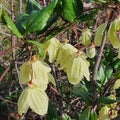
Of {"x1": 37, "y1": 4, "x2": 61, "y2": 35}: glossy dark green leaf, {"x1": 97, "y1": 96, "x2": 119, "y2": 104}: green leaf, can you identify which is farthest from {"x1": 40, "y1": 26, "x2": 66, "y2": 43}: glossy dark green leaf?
{"x1": 97, "y1": 96, "x2": 119, "y2": 104}: green leaf

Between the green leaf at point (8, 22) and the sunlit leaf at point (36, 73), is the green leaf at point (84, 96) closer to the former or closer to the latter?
the sunlit leaf at point (36, 73)

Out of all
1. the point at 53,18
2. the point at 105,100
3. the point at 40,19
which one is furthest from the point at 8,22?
the point at 105,100

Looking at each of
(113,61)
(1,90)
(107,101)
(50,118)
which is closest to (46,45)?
(107,101)

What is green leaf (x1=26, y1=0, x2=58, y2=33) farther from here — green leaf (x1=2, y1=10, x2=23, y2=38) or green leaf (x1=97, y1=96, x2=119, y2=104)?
green leaf (x1=97, y1=96, x2=119, y2=104)

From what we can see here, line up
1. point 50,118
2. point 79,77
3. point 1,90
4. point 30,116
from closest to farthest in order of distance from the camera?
point 79,77 → point 50,118 → point 30,116 → point 1,90

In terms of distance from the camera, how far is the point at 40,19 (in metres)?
1.32

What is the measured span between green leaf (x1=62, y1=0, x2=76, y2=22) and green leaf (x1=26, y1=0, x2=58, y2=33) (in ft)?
0.21

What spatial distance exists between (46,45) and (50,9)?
0.23 metres

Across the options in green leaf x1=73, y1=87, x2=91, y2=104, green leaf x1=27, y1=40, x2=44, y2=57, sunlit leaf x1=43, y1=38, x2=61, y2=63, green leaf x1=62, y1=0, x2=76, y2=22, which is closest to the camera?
green leaf x1=27, y1=40, x2=44, y2=57

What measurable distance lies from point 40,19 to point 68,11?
0.12m

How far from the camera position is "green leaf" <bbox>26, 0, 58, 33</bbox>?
4.28ft

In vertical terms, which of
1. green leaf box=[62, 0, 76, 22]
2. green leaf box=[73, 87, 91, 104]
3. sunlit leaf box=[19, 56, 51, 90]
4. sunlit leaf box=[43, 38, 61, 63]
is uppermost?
green leaf box=[62, 0, 76, 22]

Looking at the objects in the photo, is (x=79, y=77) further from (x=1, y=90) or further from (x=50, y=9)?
(x=1, y=90)

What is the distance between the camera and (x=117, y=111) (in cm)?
199
